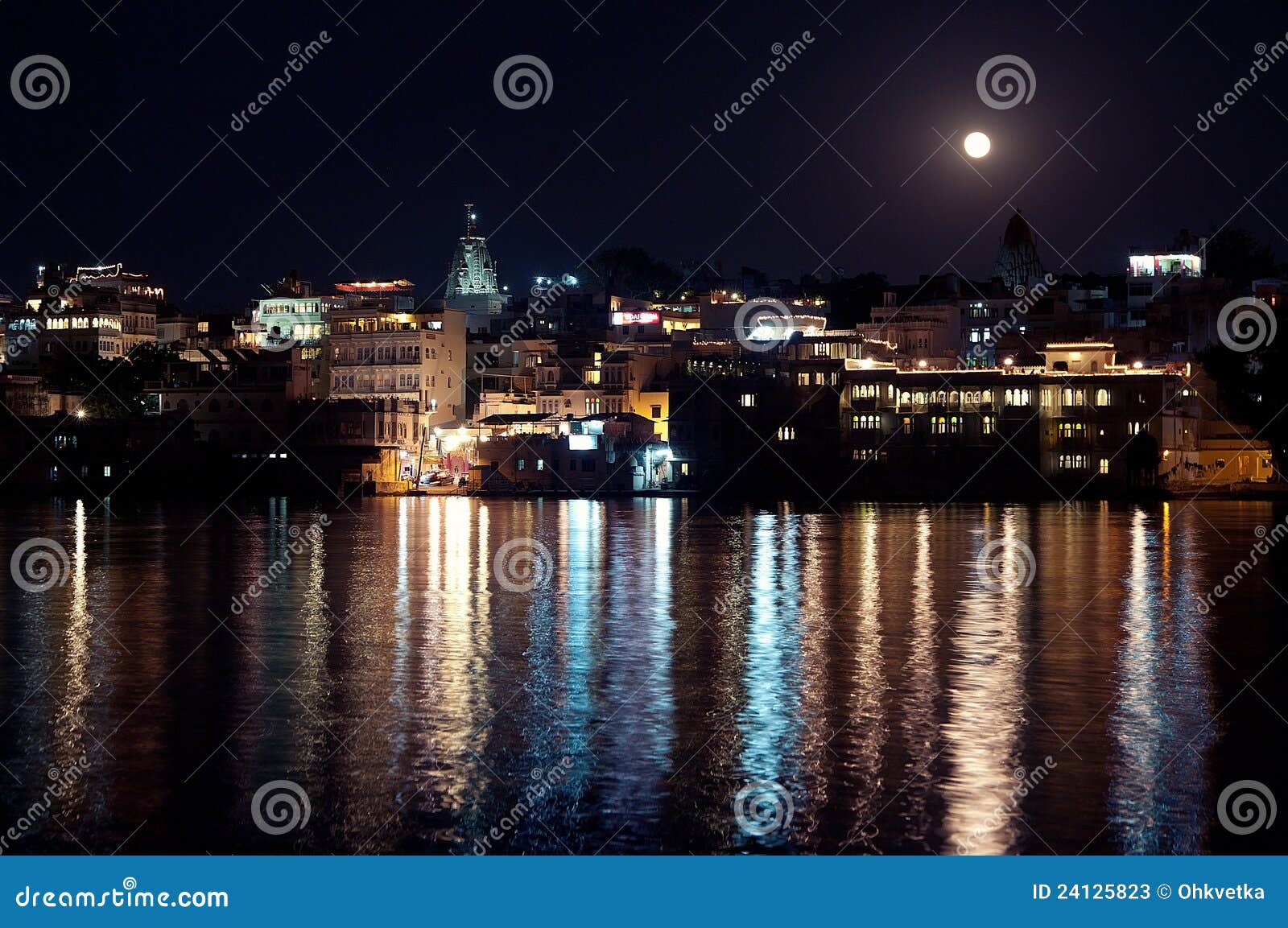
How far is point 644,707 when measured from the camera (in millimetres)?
15875

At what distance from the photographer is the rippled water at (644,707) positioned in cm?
1120

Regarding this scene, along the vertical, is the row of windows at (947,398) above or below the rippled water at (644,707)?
above

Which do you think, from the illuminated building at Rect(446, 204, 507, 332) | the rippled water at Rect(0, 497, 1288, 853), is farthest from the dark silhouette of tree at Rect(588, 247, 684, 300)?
the rippled water at Rect(0, 497, 1288, 853)

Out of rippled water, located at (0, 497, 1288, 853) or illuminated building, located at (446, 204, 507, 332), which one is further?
illuminated building, located at (446, 204, 507, 332)

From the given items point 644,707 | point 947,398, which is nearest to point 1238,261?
point 947,398

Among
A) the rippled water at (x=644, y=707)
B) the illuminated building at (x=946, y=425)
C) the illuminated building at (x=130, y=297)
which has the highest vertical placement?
the illuminated building at (x=130, y=297)

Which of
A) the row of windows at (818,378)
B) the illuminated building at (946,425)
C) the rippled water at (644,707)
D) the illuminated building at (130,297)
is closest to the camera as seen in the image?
the rippled water at (644,707)

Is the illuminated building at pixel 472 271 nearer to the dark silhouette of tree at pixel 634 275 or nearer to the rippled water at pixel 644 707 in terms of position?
the dark silhouette of tree at pixel 634 275

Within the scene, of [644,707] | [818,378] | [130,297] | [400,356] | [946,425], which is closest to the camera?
[644,707]

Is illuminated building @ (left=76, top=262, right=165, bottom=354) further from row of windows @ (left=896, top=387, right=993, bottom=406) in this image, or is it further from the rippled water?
the rippled water

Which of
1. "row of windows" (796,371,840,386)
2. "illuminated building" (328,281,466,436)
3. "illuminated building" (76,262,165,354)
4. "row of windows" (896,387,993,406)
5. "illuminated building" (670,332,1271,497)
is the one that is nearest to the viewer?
"illuminated building" (670,332,1271,497)

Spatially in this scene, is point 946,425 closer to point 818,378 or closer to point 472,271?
point 818,378

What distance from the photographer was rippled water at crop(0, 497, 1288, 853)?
441 inches

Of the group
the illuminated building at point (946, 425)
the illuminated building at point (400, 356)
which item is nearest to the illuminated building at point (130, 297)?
the illuminated building at point (400, 356)
